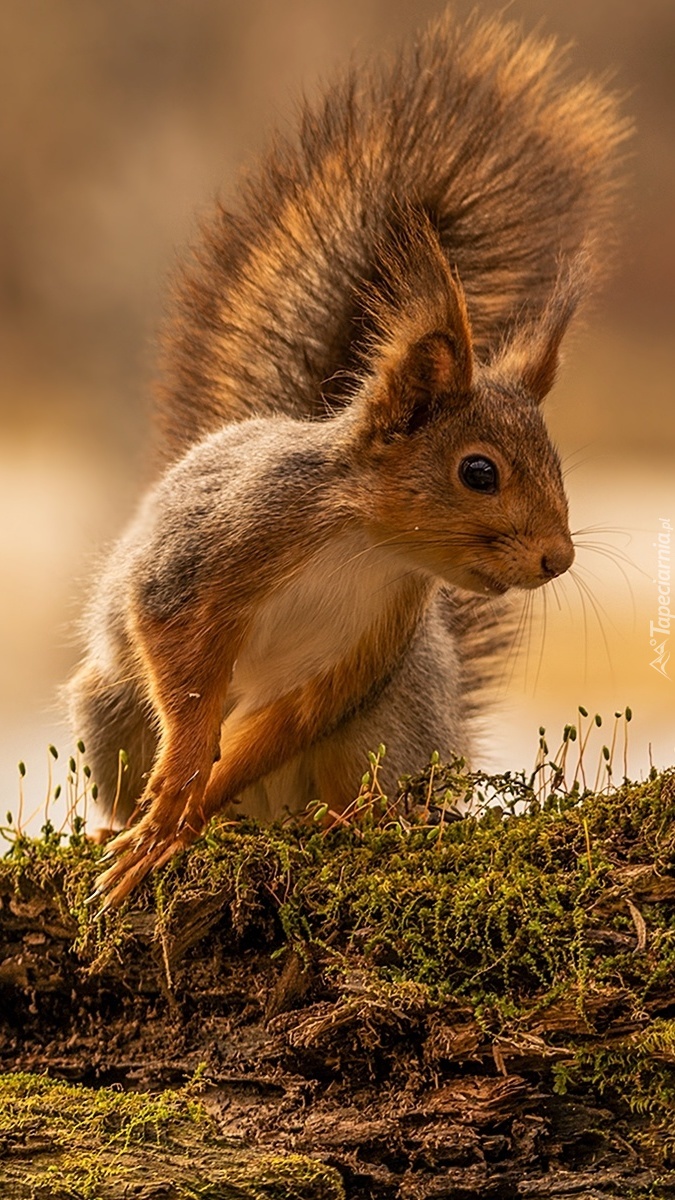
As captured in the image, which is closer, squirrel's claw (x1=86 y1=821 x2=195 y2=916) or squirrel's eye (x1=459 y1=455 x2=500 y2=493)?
squirrel's claw (x1=86 y1=821 x2=195 y2=916)

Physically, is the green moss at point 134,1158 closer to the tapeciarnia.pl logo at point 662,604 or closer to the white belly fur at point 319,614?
the white belly fur at point 319,614

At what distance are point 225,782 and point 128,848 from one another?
22cm

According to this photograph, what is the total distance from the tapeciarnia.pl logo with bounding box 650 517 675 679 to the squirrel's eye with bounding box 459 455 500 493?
706mm

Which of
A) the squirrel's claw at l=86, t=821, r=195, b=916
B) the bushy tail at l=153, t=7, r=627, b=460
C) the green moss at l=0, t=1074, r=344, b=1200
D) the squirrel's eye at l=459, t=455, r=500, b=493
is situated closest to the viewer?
the green moss at l=0, t=1074, r=344, b=1200

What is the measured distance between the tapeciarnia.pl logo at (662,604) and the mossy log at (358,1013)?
734 millimetres

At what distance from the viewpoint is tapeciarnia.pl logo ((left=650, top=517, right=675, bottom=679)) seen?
2.18 m

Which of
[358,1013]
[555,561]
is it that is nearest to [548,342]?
[555,561]

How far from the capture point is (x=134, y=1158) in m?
1.15

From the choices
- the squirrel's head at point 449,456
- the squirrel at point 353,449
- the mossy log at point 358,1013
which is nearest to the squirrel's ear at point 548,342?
the squirrel at point 353,449

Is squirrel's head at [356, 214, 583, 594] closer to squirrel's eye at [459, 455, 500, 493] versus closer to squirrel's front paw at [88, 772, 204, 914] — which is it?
squirrel's eye at [459, 455, 500, 493]

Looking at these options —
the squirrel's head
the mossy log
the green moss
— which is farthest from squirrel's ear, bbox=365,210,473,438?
the green moss

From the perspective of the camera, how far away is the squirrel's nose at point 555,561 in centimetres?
151

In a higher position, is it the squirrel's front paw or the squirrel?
the squirrel

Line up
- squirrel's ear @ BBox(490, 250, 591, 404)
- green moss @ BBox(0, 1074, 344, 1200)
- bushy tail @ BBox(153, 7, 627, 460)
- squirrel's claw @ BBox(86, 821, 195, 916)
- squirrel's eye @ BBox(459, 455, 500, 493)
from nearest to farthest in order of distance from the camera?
green moss @ BBox(0, 1074, 344, 1200), squirrel's claw @ BBox(86, 821, 195, 916), squirrel's eye @ BBox(459, 455, 500, 493), squirrel's ear @ BBox(490, 250, 591, 404), bushy tail @ BBox(153, 7, 627, 460)
